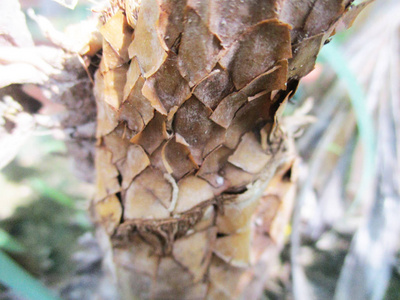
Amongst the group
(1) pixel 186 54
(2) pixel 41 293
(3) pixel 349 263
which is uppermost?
(1) pixel 186 54

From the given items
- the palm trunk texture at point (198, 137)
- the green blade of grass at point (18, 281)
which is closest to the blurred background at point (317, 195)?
the green blade of grass at point (18, 281)

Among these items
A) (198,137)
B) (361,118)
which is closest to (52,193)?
(198,137)

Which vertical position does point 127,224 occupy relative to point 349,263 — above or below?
above

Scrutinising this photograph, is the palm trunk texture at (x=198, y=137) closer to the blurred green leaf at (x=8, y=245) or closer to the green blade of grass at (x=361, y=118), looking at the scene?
the blurred green leaf at (x=8, y=245)

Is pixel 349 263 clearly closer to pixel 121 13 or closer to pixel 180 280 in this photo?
pixel 180 280

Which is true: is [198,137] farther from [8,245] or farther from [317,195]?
[317,195]

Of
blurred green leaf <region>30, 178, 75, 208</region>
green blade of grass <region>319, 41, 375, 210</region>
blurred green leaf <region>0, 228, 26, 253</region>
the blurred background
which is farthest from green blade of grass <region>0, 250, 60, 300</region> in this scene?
green blade of grass <region>319, 41, 375, 210</region>

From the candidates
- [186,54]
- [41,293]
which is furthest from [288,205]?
[41,293]
